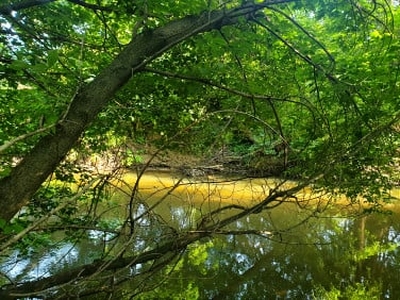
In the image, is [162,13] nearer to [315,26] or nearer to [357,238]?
[315,26]

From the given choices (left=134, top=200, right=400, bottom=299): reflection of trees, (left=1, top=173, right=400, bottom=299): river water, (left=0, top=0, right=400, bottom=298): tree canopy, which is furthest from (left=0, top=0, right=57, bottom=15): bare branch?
(left=134, top=200, right=400, bottom=299): reflection of trees

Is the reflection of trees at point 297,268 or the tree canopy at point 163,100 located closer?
the tree canopy at point 163,100

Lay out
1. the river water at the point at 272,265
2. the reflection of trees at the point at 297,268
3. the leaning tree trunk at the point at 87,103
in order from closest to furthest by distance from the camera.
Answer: the leaning tree trunk at the point at 87,103, the river water at the point at 272,265, the reflection of trees at the point at 297,268

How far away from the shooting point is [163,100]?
3992 millimetres

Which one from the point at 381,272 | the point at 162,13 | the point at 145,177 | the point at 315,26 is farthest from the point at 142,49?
the point at 145,177

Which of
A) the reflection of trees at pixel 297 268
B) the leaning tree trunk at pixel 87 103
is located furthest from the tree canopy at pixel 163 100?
the reflection of trees at pixel 297 268

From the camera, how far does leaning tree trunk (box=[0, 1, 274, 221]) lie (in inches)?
84.7

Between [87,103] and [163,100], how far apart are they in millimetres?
1690

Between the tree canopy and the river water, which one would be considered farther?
the river water

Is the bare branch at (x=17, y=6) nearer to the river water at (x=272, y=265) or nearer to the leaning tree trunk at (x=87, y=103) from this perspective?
the leaning tree trunk at (x=87, y=103)

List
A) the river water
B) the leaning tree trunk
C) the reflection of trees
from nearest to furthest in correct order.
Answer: the leaning tree trunk < the river water < the reflection of trees

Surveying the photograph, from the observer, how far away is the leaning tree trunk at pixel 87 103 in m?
2.15

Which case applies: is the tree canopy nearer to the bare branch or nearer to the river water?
the bare branch

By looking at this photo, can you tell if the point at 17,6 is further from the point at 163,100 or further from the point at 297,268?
the point at 297,268
